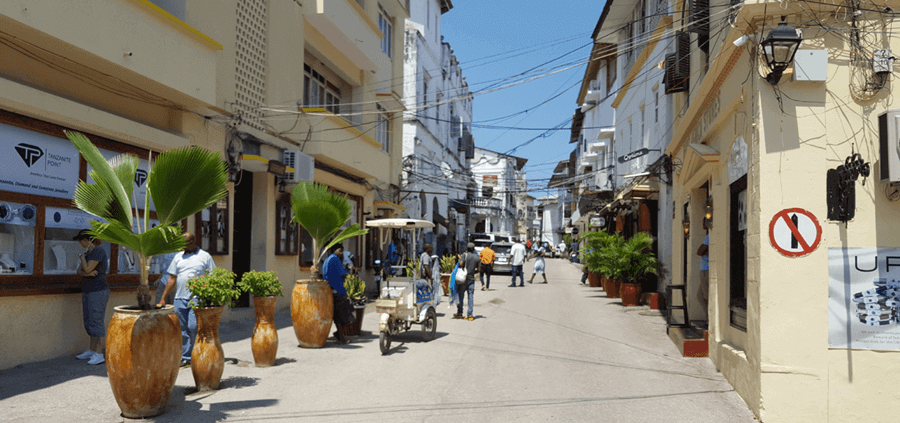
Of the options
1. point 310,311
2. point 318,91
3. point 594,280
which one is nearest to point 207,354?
point 310,311

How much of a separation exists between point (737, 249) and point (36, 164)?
9.58 m

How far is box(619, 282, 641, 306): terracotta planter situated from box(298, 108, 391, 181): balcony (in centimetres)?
868

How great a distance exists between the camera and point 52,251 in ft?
28.9

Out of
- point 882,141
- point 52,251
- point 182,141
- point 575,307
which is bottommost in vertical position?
point 575,307

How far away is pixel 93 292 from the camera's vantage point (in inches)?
337

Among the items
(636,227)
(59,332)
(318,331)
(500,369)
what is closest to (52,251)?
(59,332)

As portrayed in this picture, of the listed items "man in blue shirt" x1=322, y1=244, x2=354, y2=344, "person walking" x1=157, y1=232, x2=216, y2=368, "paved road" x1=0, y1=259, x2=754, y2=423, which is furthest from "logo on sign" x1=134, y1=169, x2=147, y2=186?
"man in blue shirt" x1=322, y1=244, x2=354, y2=344

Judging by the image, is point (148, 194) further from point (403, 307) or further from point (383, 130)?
point (383, 130)

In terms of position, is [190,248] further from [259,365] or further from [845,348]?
[845,348]

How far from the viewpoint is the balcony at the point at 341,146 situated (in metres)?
16.3

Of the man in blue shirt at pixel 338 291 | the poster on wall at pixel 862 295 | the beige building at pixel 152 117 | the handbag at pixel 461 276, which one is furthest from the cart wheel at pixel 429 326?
the poster on wall at pixel 862 295

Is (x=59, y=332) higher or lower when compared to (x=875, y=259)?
lower

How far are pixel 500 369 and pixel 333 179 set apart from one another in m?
11.4

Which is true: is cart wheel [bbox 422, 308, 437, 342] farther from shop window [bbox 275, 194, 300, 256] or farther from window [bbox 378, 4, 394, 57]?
window [bbox 378, 4, 394, 57]
